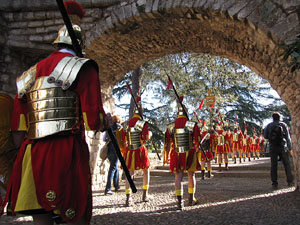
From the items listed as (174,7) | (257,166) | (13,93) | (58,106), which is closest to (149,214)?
(58,106)

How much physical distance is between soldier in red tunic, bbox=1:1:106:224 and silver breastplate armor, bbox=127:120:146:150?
300 centimetres

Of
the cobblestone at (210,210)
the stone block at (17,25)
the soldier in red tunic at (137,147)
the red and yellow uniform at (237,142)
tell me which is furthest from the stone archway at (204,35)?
the red and yellow uniform at (237,142)

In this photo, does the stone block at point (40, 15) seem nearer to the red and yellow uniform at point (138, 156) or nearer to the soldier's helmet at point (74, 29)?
the red and yellow uniform at point (138, 156)

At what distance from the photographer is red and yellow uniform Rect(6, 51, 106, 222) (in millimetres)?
1701

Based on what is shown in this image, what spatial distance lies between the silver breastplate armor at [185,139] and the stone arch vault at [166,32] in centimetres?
186

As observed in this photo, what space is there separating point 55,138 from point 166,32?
459 cm

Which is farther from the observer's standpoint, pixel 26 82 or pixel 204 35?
pixel 204 35

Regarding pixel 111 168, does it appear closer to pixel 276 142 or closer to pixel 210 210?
Result: pixel 210 210

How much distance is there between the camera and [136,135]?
4.99 metres

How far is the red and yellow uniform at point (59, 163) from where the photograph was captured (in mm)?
1701

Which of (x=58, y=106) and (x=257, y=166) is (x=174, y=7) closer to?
(x=58, y=106)

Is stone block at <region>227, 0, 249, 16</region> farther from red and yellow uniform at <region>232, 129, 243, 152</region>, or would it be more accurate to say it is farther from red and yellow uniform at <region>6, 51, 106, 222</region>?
red and yellow uniform at <region>232, 129, 243, 152</region>

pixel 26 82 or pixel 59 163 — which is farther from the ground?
pixel 26 82

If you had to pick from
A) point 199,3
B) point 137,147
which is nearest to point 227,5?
point 199,3
